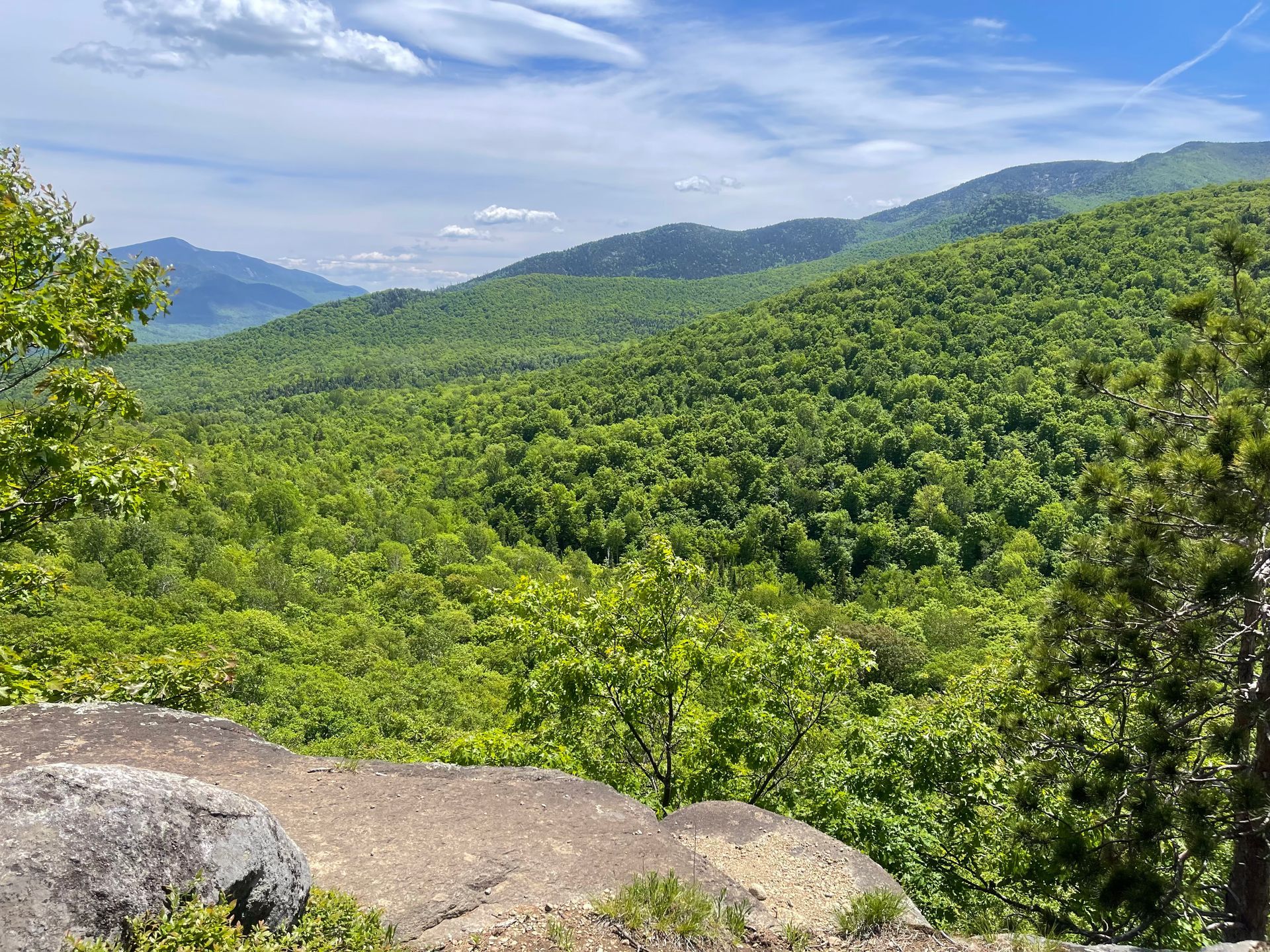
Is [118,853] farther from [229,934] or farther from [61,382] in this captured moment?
[61,382]

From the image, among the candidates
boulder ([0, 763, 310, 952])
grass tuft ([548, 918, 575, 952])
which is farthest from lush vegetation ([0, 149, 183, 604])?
grass tuft ([548, 918, 575, 952])

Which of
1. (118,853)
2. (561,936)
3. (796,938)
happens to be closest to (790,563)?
(796,938)

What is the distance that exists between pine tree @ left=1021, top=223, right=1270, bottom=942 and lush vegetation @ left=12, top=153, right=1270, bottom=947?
5 centimetres

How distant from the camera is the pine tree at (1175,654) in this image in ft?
21.7

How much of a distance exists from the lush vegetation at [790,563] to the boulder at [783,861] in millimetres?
1111

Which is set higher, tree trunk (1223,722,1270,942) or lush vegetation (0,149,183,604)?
lush vegetation (0,149,183,604)

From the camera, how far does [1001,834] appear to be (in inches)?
344

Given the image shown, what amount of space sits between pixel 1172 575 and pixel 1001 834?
13.5 ft

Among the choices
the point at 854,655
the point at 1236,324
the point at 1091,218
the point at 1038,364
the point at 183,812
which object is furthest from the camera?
the point at 1091,218

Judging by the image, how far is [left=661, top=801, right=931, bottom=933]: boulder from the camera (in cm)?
596

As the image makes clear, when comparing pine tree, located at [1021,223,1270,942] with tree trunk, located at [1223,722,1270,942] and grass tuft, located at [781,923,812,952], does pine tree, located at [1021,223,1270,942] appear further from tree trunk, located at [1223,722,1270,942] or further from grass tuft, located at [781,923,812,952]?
grass tuft, located at [781,923,812,952]

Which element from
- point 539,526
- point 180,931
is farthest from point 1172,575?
point 539,526

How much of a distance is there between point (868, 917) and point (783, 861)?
1493 millimetres

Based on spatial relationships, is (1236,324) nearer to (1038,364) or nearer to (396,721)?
(396,721)
